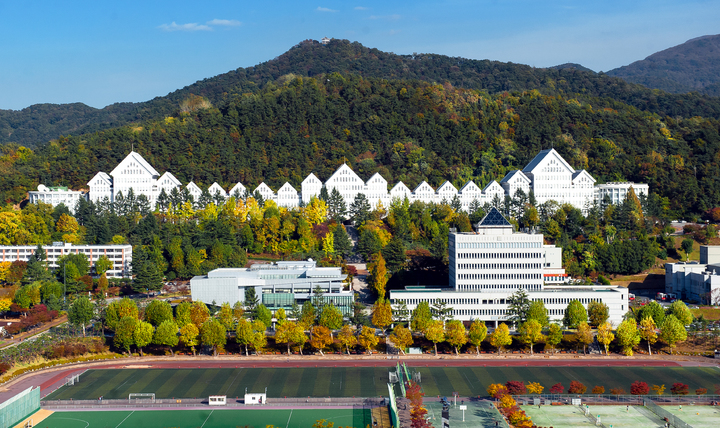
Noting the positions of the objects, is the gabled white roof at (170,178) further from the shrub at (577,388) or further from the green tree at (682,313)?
the shrub at (577,388)

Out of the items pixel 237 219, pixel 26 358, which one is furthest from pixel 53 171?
pixel 26 358

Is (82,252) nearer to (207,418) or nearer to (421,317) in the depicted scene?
(421,317)

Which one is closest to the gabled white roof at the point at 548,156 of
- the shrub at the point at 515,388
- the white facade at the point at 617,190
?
the white facade at the point at 617,190

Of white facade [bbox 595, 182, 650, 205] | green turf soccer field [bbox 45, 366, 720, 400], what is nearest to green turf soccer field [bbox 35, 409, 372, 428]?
green turf soccer field [bbox 45, 366, 720, 400]

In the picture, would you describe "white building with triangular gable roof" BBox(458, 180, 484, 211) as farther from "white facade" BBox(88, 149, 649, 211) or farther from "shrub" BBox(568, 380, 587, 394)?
"shrub" BBox(568, 380, 587, 394)

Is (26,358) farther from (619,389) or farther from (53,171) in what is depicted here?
(53,171)

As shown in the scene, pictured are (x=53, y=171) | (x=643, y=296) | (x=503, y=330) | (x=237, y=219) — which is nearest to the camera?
(x=503, y=330)
